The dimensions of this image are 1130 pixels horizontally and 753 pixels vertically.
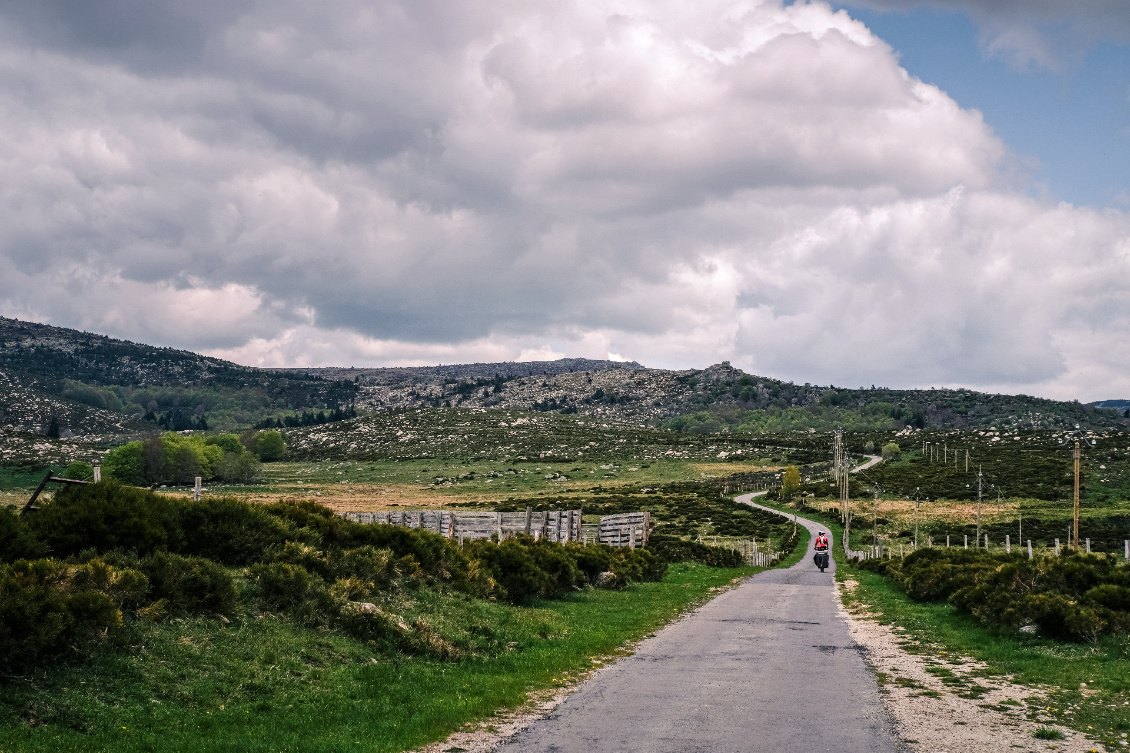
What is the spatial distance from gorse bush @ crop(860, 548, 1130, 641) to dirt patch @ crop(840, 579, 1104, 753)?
2.35 metres

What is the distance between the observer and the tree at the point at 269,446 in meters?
175

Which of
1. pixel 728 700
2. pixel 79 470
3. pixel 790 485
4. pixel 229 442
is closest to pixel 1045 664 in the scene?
pixel 728 700

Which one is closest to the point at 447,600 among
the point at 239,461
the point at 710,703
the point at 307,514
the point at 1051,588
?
the point at 307,514

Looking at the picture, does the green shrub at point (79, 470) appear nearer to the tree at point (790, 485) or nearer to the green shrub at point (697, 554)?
the green shrub at point (697, 554)

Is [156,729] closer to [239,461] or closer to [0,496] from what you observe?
[0,496]

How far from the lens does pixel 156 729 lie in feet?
30.2

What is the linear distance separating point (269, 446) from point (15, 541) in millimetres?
173049

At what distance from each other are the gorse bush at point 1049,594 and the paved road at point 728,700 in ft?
11.4

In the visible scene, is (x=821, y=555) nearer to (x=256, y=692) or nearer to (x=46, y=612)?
(x=256, y=692)

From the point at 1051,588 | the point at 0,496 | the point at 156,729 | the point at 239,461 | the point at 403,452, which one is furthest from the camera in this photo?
the point at 403,452

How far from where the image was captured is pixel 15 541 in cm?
1180

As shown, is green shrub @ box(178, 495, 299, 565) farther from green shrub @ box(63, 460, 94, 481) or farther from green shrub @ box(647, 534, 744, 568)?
green shrub @ box(63, 460, 94, 481)

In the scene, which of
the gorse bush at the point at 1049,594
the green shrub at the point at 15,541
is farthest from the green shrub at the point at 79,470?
the green shrub at the point at 15,541

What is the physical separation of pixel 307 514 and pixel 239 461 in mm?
119403
